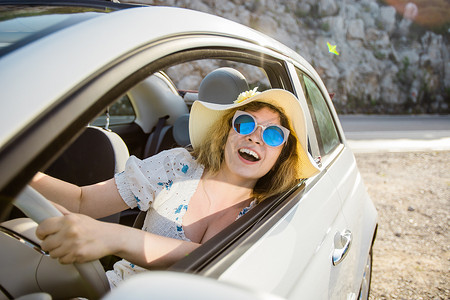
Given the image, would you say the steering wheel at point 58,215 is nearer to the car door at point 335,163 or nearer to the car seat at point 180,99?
the car door at point 335,163

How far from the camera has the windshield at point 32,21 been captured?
0.90m

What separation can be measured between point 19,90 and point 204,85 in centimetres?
204

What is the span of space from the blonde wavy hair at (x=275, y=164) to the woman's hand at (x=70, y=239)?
0.79 metres

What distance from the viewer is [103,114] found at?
1.16 metres

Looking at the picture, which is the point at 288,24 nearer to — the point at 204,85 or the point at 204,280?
the point at 204,85

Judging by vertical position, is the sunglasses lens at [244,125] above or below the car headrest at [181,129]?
above

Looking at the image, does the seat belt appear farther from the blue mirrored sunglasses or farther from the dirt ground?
the dirt ground

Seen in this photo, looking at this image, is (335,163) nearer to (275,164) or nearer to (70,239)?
(275,164)

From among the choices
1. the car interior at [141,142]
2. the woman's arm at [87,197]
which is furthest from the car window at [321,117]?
the woman's arm at [87,197]

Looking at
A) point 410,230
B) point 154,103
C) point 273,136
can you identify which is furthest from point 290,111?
point 410,230

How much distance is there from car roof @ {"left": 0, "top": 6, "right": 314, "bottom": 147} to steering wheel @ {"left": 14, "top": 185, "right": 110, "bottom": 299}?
25 centimetres

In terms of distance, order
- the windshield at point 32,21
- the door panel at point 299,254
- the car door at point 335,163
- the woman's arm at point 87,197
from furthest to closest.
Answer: the car door at point 335,163, the woman's arm at point 87,197, the door panel at point 299,254, the windshield at point 32,21

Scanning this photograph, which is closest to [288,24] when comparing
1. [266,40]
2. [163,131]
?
[163,131]

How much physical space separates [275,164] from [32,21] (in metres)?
1.15
